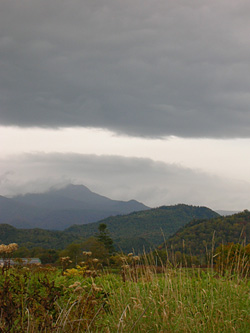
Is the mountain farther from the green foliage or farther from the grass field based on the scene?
the grass field

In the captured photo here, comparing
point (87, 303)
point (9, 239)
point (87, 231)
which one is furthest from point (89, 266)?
point (87, 231)

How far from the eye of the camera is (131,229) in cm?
15975

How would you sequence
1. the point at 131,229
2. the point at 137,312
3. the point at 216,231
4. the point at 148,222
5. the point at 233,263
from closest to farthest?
the point at 137,312
the point at 233,263
the point at 216,231
the point at 131,229
the point at 148,222

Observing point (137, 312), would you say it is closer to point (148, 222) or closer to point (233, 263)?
point (233, 263)

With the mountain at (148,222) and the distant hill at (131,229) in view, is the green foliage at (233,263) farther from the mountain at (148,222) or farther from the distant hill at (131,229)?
the mountain at (148,222)

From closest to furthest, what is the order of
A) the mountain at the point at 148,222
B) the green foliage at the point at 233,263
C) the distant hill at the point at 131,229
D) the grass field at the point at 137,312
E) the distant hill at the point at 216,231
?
1. the grass field at the point at 137,312
2. the green foliage at the point at 233,263
3. the distant hill at the point at 216,231
4. the distant hill at the point at 131,229
5. the mountain at the point at 148,222

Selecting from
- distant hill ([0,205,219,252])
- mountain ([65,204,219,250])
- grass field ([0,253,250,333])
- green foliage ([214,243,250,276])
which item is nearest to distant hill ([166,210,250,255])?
distant hill ([0,205,219,252])

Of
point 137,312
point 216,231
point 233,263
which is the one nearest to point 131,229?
point 216,231

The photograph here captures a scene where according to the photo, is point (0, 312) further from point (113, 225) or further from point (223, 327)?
point (113, 225)

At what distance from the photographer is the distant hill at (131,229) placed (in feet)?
359

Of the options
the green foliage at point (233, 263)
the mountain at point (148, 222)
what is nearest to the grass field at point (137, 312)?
the green foliage at point (233, 263)

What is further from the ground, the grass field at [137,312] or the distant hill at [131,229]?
the grass field at [137,312]

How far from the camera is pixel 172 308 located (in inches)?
217

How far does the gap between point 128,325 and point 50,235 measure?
11371cm
